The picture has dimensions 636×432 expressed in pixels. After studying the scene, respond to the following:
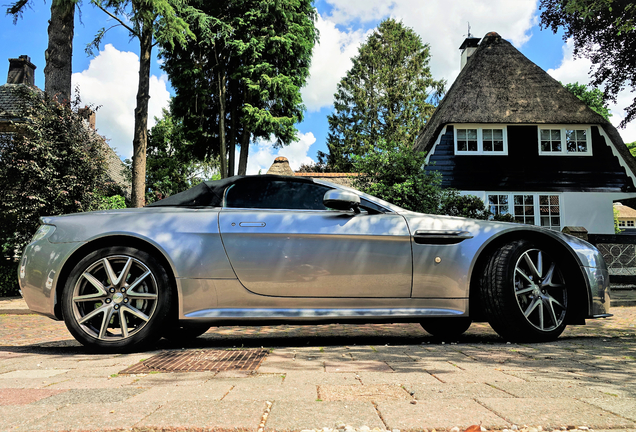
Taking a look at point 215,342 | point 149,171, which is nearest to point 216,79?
point 149,171

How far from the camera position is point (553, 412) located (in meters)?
1.70

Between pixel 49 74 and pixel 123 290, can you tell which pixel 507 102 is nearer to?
pixel 49 74

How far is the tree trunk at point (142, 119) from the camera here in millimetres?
13633

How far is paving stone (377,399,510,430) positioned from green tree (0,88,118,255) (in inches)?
415

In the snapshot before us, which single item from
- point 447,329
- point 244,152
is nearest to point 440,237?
point 447,329

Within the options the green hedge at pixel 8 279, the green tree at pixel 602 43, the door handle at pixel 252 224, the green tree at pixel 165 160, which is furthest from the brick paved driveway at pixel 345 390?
the green tree at pixel 165 160

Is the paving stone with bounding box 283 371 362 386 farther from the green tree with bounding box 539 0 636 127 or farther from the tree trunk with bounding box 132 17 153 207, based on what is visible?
the green tree with bounding box 539 0 636 127

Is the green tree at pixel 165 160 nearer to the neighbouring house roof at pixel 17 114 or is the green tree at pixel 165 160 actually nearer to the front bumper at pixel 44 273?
the neighbouring house roof at pixel 17 114

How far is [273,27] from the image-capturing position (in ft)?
77.9

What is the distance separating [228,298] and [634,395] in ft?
8.03

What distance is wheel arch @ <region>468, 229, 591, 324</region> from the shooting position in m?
3.56

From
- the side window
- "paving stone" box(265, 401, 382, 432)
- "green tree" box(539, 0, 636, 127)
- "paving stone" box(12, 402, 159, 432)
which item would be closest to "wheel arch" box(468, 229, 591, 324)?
the side window

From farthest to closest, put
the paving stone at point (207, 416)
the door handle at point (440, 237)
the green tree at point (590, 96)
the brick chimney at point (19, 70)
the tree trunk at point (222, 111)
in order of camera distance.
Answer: the green tree at point (590, 96)
the brick chimney at point (19, 70)
the tree trunk at point (222, 111)
the door handle at point (440, 237)
the paving stone at point (207, 416)

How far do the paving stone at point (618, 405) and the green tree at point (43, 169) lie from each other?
10.9m
